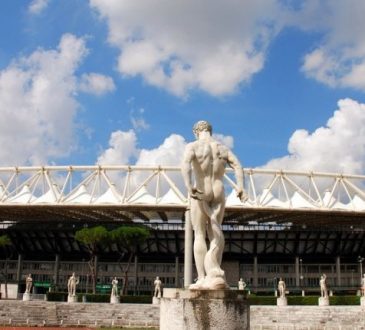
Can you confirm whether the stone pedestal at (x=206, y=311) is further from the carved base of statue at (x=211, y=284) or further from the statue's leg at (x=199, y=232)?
the statue's leg at (x=199, y=232)

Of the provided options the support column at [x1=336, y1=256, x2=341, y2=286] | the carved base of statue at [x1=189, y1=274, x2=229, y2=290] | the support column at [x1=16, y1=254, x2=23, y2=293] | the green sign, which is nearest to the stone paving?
the carved base of statue at [x1=189, y1=274, x2=229, y2=290]

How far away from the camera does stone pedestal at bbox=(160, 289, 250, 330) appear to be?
886 cm

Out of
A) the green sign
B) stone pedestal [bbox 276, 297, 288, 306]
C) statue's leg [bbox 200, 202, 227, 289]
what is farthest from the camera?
the green sign

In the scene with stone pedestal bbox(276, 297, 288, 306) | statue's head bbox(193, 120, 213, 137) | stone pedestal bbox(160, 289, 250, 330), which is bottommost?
stone pedestal bbox(276, 297, 288, 306)

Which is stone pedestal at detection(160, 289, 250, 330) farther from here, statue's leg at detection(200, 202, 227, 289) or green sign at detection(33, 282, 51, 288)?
green sign at detection(33, 282, 51, 288)

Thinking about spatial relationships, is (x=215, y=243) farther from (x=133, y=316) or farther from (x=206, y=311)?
(x=133, y=316)

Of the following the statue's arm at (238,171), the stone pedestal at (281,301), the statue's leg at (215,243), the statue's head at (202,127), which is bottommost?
the stone pedestal at (281,301)

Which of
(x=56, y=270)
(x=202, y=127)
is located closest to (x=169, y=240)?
(x=56, y=270)

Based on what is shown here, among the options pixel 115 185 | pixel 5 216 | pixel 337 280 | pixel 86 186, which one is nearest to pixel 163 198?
pixel 115 185

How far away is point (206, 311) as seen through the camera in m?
8.88

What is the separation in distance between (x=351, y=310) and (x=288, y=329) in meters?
4.87

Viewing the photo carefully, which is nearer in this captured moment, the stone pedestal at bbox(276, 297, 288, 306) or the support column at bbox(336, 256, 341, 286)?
the stone pedestal at bbox(276, 297, 288, 306)

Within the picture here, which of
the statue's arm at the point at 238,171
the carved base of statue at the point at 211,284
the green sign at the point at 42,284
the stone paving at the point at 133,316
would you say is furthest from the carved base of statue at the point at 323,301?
the green sign at the point at 42,284

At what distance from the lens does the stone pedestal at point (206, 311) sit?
29.1 feet
